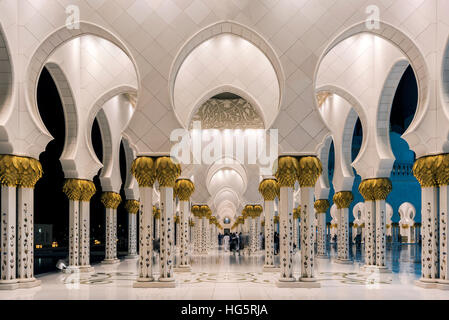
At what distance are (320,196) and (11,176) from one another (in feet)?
33.0

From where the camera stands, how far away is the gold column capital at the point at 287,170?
25.2 feet

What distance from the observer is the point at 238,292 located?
710 centimetres

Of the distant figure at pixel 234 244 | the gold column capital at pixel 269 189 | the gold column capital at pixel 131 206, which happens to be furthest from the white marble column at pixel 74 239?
the distant figure at pixel 234 244

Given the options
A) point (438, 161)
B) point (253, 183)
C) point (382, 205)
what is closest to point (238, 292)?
point (438, 161)

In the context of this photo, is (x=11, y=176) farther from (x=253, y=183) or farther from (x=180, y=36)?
(x=253, y=183)

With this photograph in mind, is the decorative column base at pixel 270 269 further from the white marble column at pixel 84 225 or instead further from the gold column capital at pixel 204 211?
the gold column capital at pixel 204 211

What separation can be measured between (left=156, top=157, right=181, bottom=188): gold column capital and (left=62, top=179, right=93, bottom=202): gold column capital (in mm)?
3388

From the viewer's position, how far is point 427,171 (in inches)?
296

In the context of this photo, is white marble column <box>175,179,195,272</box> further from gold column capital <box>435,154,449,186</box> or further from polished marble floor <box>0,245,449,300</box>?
gold column capital <box>435,154,449,186</box>

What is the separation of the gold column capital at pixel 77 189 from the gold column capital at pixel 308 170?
510 cm

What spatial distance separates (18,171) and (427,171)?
646 cm

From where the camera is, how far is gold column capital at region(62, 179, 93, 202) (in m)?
10.3

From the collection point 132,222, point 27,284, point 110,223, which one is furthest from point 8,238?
point 132,222

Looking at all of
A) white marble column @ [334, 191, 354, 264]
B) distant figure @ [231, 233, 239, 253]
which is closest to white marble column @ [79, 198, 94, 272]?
white marble column @ [334, 191, 354, 264]
